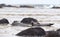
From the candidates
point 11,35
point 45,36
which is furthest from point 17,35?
point 45,36

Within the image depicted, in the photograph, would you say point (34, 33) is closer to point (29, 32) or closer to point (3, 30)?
point (29, 32)

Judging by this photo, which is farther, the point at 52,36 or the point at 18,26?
the point at 18,26

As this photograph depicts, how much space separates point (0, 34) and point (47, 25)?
78.9 inches

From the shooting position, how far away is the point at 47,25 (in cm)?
977

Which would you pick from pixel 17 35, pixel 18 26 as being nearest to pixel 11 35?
pixel 17 35

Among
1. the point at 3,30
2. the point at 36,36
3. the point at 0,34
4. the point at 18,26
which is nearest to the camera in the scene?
the point at 36,36

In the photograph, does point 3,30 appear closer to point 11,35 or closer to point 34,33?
point 11,35

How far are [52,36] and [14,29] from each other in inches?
90.5

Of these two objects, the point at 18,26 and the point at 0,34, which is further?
the point at 18,26

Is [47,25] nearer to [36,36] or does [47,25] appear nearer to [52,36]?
[36,36]
